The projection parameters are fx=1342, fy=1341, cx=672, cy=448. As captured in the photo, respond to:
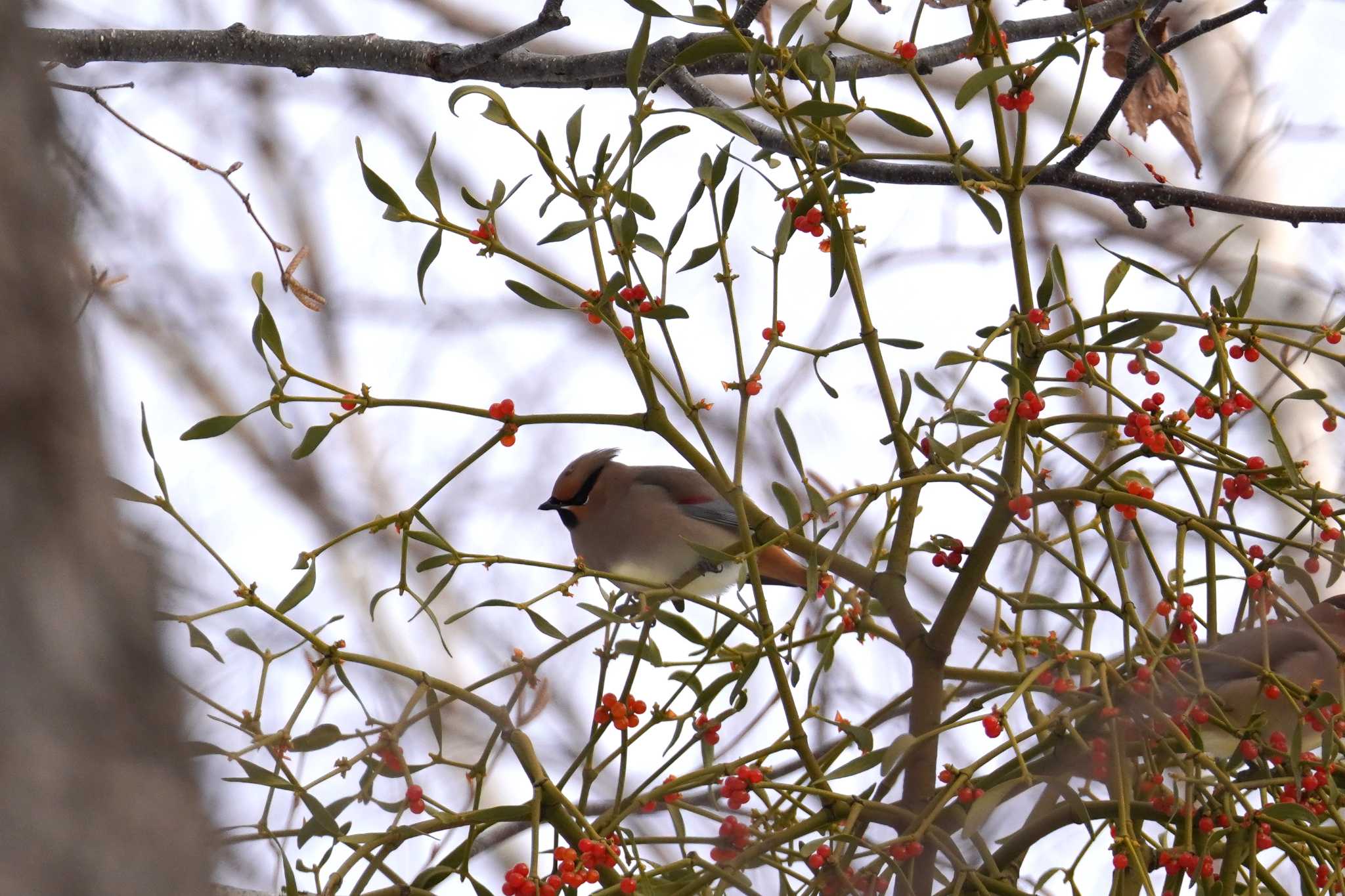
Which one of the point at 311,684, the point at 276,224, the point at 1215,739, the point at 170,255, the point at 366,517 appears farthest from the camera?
the point at 276,224

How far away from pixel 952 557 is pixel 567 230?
0.89 ft

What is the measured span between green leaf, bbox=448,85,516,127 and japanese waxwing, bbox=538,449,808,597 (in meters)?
0.83

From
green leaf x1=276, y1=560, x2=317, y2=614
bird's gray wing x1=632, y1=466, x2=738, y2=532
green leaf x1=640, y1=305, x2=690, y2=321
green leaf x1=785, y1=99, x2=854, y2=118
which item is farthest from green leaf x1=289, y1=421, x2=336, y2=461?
bird's gray wing x1=632, y1=466, x2=738, y2=532

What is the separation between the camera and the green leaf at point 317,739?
0.66 metres

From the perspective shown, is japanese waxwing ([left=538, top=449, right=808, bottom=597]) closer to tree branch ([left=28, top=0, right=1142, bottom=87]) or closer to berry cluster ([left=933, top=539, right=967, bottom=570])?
tree branch ([left=28, top=0, right=1142, bottom=87])

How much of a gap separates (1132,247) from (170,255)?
168cm

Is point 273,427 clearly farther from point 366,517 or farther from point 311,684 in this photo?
point 311,684

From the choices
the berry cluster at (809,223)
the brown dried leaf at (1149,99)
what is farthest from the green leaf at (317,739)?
the brown dried leaf at (1149,99)

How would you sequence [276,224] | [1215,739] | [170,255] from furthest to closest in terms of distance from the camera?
1. [276,224]
2. [170,255]
3. [1215,739]

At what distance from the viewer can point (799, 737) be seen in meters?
0.67

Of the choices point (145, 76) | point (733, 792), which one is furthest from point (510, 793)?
point (733, 792)

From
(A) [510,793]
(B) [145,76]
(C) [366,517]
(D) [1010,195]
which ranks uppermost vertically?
(B) [145,76]

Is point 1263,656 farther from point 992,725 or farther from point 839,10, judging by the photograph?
point 839,10

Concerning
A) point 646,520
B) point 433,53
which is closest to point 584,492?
point 646,520
